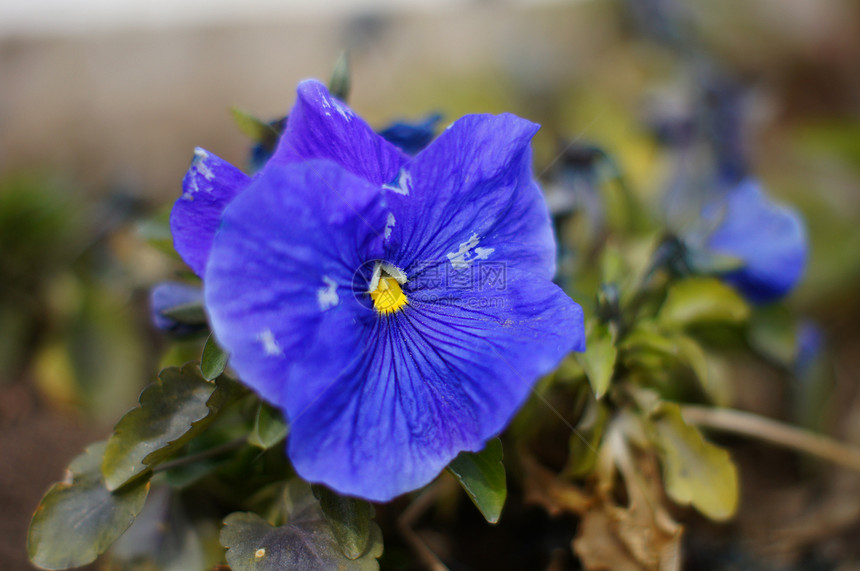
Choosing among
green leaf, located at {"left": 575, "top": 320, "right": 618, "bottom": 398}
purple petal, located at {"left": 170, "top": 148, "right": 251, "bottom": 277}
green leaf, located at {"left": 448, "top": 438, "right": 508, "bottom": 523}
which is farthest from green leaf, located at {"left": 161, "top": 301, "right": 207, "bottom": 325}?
green leaf, located at {"left": 575, "top": 320, "right": 618, "bottom": 398}

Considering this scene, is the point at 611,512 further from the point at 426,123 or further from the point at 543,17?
the point at 543,17

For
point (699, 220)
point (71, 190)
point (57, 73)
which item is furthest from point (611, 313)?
point (57, 73)

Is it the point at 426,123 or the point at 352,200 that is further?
the point at 426,123

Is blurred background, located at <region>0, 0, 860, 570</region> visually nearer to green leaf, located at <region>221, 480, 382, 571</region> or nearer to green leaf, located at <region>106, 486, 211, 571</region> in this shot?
green leaf, located at <region>106, 486, 211, 571</region>

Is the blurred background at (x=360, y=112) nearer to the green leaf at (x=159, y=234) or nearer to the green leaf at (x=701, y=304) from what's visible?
the green leaf at (x=159, y=234)

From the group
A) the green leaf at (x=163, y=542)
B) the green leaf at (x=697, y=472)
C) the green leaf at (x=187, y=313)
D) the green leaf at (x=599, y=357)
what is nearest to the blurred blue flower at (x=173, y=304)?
the green leaf at (x=187, y=313)

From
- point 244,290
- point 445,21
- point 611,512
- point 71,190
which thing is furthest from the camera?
point 445,21

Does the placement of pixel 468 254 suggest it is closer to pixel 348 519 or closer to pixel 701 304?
pixel 348 519
